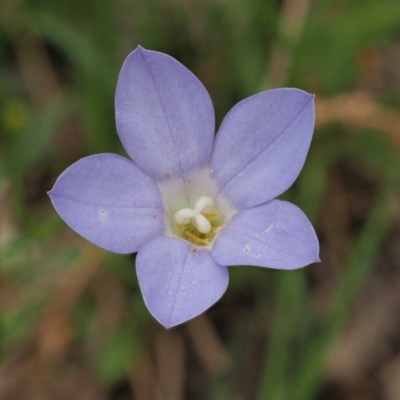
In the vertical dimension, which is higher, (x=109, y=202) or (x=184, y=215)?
(x=109, y=202)

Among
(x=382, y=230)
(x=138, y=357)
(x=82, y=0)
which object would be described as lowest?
(x=138, y=357)

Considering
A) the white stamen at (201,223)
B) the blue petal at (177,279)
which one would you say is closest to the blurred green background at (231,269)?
the white stamen at (201,223)

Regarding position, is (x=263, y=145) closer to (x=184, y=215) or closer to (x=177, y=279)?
(x=184, y=215)

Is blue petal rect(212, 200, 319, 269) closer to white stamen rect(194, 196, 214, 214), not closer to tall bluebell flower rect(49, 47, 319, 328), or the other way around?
tall bluebell flower rect(49, 47, 319, 328)

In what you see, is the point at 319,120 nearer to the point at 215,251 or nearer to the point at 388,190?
the point at 388,190

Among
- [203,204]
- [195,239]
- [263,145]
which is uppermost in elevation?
[263,145]

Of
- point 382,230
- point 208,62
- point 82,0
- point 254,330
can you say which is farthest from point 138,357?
point 82,0

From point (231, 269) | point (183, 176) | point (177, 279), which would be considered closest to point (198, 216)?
point (183, 176)
